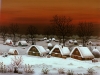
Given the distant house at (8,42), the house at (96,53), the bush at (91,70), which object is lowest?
the bush at (91,70)

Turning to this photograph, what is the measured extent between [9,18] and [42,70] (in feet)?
2.90

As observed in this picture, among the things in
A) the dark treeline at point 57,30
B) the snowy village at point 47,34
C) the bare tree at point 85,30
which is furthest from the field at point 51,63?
the bare tree at point 85,30

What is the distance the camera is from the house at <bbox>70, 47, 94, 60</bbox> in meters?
3.21

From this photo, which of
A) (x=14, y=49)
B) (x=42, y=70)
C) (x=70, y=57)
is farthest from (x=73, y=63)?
(x=14, y=49)

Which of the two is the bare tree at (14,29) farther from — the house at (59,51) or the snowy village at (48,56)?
the house at (59,51)

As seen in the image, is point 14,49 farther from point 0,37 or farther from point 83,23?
point 83,23

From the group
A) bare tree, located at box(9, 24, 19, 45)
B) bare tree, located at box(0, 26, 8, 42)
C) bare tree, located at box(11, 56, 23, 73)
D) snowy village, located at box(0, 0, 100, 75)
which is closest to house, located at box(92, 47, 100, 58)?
snowy village, located at box(0, 0, 100, 75)

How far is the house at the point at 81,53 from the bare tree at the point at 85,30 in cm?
11

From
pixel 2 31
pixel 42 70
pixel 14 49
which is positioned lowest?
pixel 42 70

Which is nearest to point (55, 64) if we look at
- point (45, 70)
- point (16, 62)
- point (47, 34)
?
point (45, 70)

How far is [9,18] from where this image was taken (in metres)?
3.35

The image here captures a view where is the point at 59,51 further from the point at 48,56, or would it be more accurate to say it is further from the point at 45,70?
the point at 45,70

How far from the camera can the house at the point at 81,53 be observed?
10.5 feet

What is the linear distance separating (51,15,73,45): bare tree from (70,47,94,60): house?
211mm
